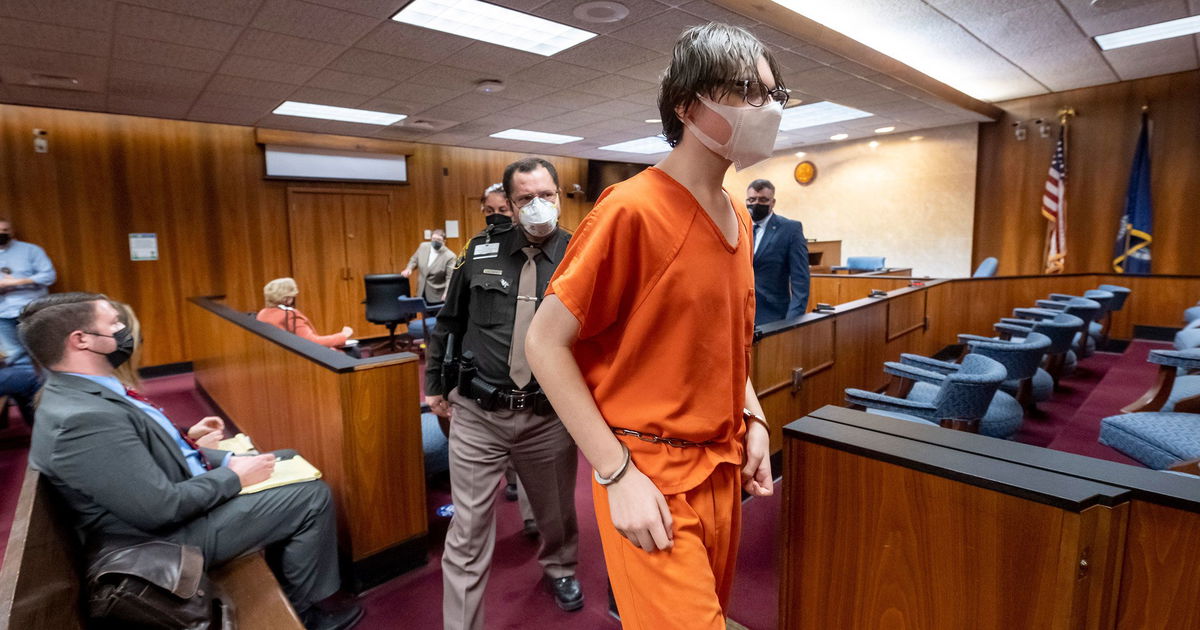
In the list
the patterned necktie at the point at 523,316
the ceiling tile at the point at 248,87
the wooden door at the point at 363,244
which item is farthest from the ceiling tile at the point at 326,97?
the patterned necktie at the point at 523,316

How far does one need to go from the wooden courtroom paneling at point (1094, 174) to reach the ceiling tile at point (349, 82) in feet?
24.9

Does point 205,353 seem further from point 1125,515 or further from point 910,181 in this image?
point 910,181

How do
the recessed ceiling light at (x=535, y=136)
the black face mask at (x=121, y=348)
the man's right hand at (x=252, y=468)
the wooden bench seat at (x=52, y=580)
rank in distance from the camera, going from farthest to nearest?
the recessed ceiling light at (x=535, y=136)
the man's right hand at (x=252, y=468)
the black face mask at (x=121, y=348)
the wooden bench seat at (x=52, y=580)

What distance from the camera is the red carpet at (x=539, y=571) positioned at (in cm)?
207

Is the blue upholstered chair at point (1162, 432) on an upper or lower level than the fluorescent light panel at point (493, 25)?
lower

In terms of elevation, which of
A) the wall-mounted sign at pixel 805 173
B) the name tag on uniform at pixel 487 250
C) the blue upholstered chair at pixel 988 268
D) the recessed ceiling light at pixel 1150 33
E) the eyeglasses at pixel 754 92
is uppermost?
the recessed ceiling light at pixel 1150 33

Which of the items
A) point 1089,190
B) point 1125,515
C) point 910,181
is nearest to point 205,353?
point 1125,515

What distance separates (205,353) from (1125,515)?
5.90m

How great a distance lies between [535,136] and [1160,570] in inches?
304

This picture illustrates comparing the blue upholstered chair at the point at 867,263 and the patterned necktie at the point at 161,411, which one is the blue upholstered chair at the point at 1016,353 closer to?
the patterned necktie at the point at 161,411

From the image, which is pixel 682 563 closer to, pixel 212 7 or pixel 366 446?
pixel 366 446

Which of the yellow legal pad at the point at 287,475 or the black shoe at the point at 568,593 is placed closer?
the yellow legal pad at the point at 287,475

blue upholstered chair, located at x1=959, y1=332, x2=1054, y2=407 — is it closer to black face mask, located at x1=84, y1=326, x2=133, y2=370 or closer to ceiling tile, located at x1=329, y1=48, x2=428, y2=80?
black face mask, located at x1=84, y1=326, x2=133, y2=370

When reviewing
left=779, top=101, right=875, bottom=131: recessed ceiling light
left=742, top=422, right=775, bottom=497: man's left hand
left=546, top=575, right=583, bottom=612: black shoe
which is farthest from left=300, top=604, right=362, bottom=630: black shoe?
left=779, top=101, right=875, bottom=131: recessed ceiling light
